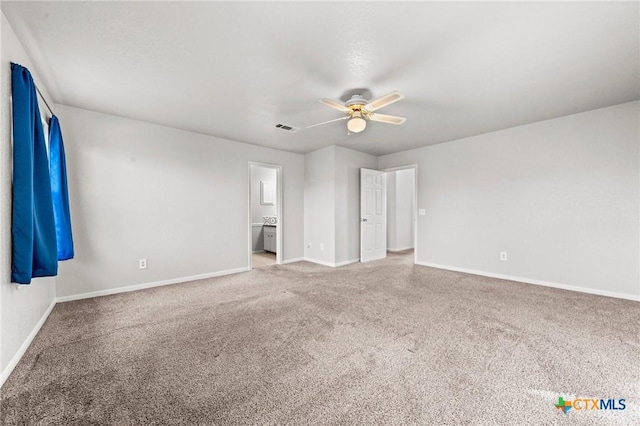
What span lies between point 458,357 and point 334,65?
8.52 ft

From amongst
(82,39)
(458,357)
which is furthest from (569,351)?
(82,39)

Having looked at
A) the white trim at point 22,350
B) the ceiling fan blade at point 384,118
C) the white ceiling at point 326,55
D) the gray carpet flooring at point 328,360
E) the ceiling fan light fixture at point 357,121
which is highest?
the white ceiling at point 326,55

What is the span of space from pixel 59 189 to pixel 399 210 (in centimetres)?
663

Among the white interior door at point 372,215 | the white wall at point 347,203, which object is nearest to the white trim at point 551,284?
the white interior door at point 372,215

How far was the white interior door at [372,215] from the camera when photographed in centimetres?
550

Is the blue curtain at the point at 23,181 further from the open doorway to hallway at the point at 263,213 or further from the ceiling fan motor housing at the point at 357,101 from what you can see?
the open doorway to hallway at the point at 263,213

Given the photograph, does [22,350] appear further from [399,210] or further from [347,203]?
[399,210]

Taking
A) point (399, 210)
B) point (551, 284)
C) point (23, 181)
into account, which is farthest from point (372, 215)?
point (23, 181)

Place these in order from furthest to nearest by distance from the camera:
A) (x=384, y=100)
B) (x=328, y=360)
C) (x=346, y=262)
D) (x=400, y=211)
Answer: (x=400, y=211) → (x=346, y=262) → (x=384, y=100) → (x=328, y=360)

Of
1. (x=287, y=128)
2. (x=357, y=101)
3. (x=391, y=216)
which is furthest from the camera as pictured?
(x=391, y=216)

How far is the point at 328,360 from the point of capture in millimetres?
1923

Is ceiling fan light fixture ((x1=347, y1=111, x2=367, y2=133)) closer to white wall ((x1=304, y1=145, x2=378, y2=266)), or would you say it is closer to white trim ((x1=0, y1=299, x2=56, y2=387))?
white wall ((x1=304, y1=145, x2=378, y2=266))

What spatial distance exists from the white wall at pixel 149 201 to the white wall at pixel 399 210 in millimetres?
3791

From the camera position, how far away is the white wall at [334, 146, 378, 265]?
5.14 metres
